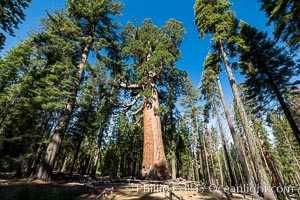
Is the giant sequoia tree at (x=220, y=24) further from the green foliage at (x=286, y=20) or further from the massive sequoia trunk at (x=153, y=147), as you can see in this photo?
the massive sequoia trunk at (x=153, y=147)

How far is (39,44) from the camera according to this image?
47.5 feet

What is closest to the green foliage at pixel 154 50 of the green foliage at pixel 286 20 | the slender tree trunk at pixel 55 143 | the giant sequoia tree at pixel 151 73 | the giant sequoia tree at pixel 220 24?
the giant sequoia tree at pixel 151 73

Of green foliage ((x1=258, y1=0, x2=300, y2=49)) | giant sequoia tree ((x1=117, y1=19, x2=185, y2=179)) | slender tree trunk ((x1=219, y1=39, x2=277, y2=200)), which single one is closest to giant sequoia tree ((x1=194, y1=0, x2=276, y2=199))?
slender tree trunk ((x1=219, y1=39, x2=277, y2=200))

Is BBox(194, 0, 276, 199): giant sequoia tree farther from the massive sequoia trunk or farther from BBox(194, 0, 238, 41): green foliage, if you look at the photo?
the massive sequoia trunk

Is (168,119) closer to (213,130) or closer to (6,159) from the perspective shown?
(6,159)

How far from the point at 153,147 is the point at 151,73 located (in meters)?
6.51

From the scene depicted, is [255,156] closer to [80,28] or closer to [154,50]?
[154,50]

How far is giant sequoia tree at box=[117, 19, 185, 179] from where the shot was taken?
1143 centimetres

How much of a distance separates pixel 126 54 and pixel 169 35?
4.84 m

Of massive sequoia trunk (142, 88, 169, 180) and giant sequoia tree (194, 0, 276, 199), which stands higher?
giant sequoia tree (194, 0, 276, 199)

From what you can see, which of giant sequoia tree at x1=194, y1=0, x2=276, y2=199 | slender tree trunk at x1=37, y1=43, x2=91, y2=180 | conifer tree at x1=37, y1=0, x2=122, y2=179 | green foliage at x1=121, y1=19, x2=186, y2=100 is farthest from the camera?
green foliage at x1=121, y1=19, x2=186, y2=100

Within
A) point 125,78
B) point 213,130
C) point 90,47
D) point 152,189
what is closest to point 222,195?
point 152,189

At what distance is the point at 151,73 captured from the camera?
46.9ft

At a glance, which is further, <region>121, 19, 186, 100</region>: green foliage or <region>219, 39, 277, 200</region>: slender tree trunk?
<region>121, 19, 186, 100</region>: green foliage
